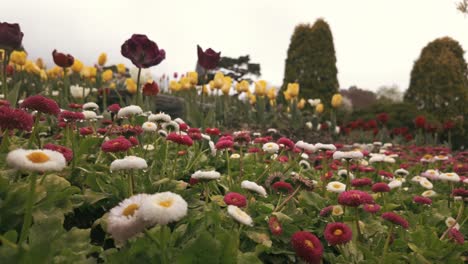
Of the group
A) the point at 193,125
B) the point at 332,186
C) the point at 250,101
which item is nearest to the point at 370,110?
the point at 250,101

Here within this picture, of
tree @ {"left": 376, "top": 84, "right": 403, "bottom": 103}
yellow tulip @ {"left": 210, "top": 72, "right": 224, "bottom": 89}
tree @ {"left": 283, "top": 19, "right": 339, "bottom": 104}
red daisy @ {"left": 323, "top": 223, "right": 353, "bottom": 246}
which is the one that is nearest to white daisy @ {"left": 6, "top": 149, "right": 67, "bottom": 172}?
red daisy @ {"left": 323, "top": 223, "right": 353, "bottom": 246}

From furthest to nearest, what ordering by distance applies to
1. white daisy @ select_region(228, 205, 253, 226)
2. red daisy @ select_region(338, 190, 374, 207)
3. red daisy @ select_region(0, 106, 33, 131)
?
red daisy @ select_region(338, 190, 374, 207)
red daisy @ select_region(0, 106, 33, 131)
white daisy @ select_region(228, 205, 253, 226)

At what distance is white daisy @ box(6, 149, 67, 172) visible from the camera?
1147 millimetres

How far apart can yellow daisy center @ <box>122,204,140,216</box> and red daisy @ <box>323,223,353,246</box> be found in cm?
88

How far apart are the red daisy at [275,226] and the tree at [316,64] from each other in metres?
10.7

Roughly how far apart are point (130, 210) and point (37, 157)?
304mm

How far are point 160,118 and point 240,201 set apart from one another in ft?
3.48

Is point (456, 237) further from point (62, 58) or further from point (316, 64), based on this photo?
point (316, 64)

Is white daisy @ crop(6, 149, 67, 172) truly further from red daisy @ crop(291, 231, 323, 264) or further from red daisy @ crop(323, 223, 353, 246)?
red daisy @ crop(323, 223, 353, 246)

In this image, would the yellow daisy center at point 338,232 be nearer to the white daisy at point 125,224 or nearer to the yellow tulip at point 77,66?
the white daisy at point 125,224

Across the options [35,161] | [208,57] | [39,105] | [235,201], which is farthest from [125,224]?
[208,57]

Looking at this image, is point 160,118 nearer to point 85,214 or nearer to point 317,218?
point 85,214

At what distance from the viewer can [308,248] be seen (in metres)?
1.62

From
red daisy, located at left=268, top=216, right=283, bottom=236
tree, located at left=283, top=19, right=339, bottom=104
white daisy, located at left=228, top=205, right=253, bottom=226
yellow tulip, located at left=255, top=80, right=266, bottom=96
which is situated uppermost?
tree, located at left=283, top=19, right=339, bottom=104
